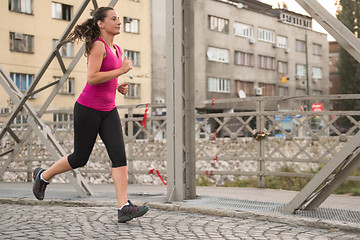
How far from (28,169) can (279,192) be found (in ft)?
19.7

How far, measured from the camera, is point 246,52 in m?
61.3

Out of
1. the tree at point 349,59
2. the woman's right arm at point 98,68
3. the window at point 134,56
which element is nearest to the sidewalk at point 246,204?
the woman's right arm at point 98,68

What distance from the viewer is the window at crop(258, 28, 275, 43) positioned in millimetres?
63666

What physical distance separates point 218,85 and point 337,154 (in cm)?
5167

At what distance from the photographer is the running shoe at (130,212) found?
5.52 metres

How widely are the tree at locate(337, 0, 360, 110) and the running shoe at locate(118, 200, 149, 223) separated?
4804 cm

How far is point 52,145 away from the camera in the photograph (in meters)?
7.89

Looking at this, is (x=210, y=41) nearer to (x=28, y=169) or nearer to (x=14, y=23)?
(x=14, y=23)

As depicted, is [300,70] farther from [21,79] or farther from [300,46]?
[21,79]

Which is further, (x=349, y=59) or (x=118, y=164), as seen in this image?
(x=349, y=59)

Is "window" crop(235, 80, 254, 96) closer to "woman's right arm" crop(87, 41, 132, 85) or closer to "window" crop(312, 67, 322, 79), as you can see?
"window" crop(312, 67, 322, 79)

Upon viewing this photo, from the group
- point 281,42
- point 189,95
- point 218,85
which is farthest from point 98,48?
point 281,42

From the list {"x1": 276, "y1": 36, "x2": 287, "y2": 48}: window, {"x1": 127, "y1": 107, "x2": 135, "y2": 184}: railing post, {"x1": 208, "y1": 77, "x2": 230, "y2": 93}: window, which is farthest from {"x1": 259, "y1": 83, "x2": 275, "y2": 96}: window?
{"x1": 127, "y1": 107, "x2": 135, "y2": 184}: railing post

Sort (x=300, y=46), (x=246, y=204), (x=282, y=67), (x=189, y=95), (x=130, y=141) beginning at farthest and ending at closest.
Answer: (x=300, y=46), (x=282, y=67), (x=130, y=141), (x=189, y=95), (x=246, y=204)
